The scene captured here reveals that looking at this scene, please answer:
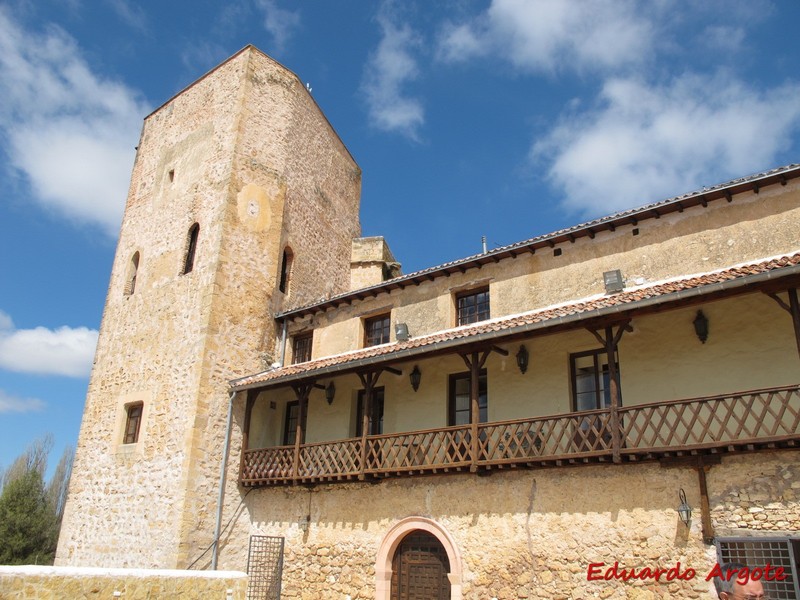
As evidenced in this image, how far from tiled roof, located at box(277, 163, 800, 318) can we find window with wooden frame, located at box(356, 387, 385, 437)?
260 cm

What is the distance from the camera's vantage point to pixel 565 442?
Answer: 36.4ft

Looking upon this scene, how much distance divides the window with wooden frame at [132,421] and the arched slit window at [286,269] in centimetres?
473

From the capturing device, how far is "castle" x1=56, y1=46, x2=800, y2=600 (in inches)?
378

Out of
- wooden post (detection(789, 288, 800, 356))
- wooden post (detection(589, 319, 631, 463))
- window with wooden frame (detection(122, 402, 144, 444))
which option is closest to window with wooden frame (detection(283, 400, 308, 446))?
window with wooden frame (detection(122, 402, 144, 444))

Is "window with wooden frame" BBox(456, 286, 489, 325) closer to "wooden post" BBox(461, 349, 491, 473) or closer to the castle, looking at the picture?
the castle

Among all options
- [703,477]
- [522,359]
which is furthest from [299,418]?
[703,477]

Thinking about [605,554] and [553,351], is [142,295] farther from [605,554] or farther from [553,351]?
[605,554]

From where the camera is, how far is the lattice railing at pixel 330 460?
12812 millimetres

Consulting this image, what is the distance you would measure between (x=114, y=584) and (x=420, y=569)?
5.91 meters

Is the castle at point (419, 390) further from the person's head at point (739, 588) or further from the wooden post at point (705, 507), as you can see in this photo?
the person's head at point (739, 588)

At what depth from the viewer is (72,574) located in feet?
23.6

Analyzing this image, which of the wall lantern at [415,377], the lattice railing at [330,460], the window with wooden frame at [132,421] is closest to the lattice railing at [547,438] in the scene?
the wall lantern at [415,377]

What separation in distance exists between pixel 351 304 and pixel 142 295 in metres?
5.70

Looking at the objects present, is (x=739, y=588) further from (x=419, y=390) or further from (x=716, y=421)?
(x=419, y=390)
